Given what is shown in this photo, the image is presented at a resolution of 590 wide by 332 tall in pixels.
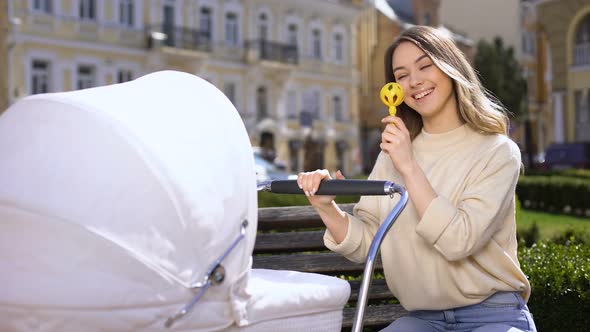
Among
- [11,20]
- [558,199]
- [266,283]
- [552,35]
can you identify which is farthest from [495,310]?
[552,35]

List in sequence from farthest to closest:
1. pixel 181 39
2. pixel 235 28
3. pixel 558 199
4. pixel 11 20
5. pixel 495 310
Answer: pixel 235 28 → pixel 181 39 → pixel 11 20 → pixel 558 199 → pixel 495 310

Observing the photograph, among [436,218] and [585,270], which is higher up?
[436,218]

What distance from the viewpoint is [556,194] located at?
17.7 m

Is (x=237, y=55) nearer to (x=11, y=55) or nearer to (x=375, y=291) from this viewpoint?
(x=11, y=55)

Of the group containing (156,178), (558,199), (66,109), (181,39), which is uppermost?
(181,39)

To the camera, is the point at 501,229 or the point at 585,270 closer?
the point at 501,229

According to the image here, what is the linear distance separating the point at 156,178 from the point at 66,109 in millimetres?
286

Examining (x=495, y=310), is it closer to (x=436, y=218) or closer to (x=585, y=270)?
(x=436, y=218)

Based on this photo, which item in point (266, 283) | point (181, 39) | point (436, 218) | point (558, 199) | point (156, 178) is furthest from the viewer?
point (181, 39)

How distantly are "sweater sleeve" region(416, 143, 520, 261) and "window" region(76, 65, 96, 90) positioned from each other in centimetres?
3212

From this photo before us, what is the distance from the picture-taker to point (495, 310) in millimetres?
2994

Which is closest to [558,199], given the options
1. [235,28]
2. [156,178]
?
[156,178]

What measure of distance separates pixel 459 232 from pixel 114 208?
1.15m

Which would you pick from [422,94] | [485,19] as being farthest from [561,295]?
[485,19]
